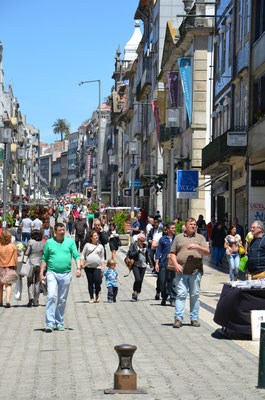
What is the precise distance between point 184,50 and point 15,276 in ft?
103

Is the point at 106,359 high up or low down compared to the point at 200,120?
down

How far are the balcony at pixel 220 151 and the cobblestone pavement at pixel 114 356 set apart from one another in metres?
15.5

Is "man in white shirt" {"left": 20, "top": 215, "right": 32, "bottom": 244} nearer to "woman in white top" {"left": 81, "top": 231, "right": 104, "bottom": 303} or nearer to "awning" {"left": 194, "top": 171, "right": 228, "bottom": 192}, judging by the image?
"awning" {"left": 194, "top": 171, "right": 228, "bottom": 192}

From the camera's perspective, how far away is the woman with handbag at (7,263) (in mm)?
17750

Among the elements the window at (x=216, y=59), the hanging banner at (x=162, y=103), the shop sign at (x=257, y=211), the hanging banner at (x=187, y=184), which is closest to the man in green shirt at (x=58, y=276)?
the shop sign at (x=257, y=211)

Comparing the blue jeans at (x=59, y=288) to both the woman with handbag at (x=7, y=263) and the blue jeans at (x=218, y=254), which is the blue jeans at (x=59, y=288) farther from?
the blue jeans at (x=218, y=254)

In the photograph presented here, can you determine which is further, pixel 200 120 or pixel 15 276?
pixel 200 120

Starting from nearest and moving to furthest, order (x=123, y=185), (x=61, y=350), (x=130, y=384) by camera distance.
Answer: (x=130, y=384), (x=61, y=350), (x=123, y=185)

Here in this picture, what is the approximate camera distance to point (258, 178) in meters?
32.5

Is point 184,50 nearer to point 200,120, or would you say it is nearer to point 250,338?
point 200,120

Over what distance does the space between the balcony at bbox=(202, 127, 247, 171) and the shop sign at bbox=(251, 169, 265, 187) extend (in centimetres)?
83

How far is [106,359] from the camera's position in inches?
435

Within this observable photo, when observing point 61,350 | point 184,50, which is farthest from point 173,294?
point 184,50

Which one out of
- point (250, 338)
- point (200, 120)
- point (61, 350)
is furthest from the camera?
point (200, 120)
